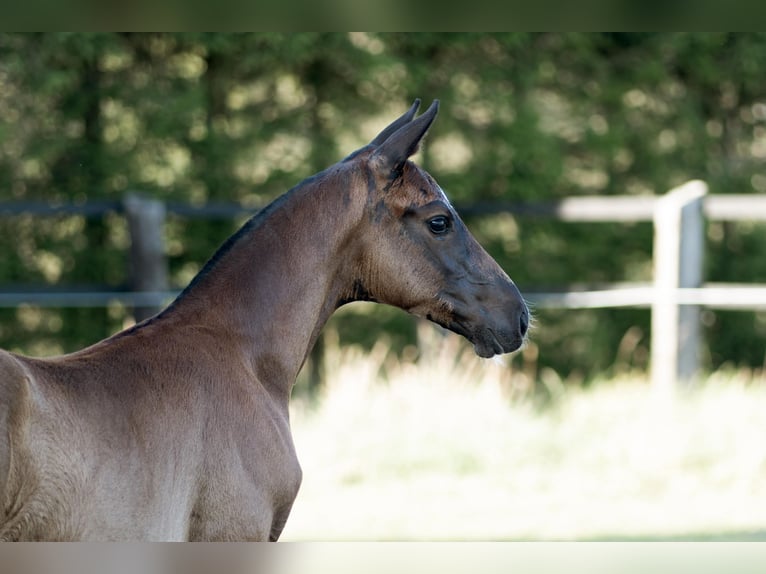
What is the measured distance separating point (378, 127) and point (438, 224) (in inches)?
293

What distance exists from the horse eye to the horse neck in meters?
0.18

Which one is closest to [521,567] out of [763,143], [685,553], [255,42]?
[685,553]

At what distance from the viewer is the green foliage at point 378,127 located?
904 cm

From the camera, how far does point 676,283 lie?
6668mm

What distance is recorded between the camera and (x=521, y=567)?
1.28m

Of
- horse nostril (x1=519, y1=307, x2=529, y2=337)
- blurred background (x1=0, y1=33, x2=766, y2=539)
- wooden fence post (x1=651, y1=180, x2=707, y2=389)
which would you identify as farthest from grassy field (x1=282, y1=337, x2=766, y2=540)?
horse nostril (x1=519, y1=307, x2=529, y2=337)

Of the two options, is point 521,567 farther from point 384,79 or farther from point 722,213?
point 384,79

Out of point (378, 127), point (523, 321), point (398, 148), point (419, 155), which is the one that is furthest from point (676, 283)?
point (398, 148)

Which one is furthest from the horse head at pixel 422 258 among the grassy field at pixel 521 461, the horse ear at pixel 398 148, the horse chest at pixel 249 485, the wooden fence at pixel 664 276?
the wooden fence at pixel 664 276

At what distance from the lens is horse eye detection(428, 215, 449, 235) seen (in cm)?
257

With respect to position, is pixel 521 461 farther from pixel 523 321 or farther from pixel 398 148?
pixel 398 148

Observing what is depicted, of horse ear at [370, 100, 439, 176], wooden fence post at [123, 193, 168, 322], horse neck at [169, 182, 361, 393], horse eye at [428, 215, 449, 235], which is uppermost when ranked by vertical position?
wooden fence post at [123, 193, 168, 322]

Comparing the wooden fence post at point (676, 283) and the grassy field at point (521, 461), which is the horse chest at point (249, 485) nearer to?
the grassy field at point (521, 461)

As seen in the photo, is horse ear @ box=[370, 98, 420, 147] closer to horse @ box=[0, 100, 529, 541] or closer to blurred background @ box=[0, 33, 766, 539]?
horse @ box=[0, 100, 529, 541]
